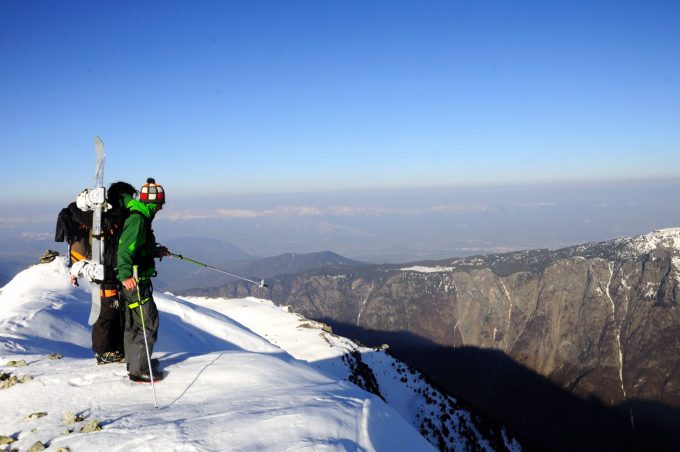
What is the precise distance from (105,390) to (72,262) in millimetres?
3613

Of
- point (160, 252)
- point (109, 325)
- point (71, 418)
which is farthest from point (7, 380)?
point (160, 252)

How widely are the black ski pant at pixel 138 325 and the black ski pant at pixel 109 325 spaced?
727mm

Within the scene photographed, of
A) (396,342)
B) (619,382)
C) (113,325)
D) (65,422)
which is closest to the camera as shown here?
(65,422)

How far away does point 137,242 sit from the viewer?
27.6 ft

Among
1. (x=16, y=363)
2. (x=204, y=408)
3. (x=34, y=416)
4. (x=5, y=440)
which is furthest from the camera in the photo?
(x=16, y=363)

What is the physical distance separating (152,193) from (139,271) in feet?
5.24

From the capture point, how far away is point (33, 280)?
106ft

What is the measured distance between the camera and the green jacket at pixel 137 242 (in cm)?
830

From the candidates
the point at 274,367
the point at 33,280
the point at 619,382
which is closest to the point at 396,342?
the point at 619,382

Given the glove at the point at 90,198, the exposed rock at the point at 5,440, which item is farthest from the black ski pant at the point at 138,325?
the exposed rock at the point at 5,440

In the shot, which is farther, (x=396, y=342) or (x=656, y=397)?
(x=396, y=342)

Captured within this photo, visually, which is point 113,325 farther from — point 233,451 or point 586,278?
point 586,278

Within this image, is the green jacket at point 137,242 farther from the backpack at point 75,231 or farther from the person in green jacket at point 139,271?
the backpack at point 75,231

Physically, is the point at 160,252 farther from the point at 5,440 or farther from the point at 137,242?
the point at 5,440
